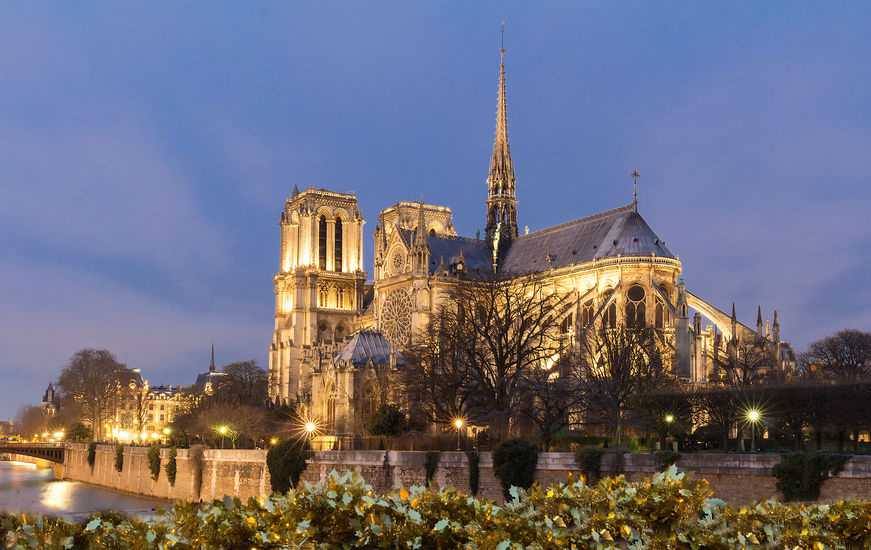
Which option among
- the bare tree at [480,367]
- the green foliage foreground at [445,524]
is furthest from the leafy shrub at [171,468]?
the green foliage foreground at [445,524]

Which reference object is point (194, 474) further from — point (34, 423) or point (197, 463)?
point (34, 423)

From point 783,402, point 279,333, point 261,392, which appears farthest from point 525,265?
point 783,402

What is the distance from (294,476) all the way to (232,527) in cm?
3560

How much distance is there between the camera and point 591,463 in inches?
1256

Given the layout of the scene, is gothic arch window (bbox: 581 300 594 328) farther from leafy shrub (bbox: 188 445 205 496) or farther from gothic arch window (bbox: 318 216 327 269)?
gothic arch window (bbox: 318 216 327 269)

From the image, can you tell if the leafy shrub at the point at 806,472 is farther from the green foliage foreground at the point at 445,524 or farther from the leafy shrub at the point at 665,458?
the green foliage foreground at the point at 445,524

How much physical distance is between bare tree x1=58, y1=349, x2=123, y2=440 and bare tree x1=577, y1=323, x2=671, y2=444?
56957 mm

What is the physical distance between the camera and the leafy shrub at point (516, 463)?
34.7 meters

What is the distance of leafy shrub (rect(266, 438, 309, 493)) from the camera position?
45719 millimetres

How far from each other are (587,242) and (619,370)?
24484mm

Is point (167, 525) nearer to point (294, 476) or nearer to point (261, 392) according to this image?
point (294, 476)

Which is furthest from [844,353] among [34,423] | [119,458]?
[34,423]

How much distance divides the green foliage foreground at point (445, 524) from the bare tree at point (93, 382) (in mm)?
93543

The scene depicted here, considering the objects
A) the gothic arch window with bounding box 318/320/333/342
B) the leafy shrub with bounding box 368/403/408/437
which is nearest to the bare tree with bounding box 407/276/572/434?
the leafy shrub with bounding box 368/403/408/437
